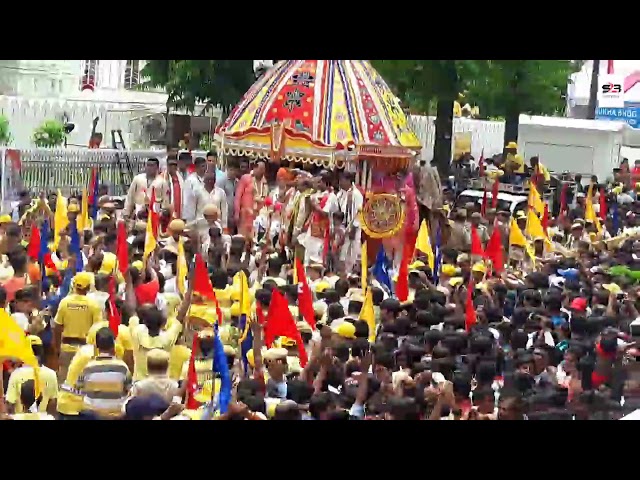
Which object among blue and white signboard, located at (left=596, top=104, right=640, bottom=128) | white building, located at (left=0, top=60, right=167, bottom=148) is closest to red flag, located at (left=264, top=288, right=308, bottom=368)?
white building, located at (left=0, top=60, right=167, bottom=148)

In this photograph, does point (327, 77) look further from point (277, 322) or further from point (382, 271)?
point (277, 322)

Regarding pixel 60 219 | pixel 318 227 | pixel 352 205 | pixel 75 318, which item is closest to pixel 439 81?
pixel 352 205

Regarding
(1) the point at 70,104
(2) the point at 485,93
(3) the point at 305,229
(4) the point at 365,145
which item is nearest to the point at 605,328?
(3) the point at 305,229

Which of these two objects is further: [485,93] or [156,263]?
[485,93]

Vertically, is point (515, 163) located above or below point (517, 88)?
below

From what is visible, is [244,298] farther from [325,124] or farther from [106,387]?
[325,124]

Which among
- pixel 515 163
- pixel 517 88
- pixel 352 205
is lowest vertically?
pixel 352 205

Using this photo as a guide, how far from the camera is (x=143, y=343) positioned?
6.98 metres

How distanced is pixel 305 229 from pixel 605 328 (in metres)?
5.38

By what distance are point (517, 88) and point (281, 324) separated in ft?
57.7

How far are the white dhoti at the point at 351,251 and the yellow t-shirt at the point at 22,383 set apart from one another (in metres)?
6.53

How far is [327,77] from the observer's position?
17.0m

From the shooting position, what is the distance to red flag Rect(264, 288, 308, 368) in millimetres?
→ 7574

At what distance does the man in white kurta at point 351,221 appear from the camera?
13234mm
